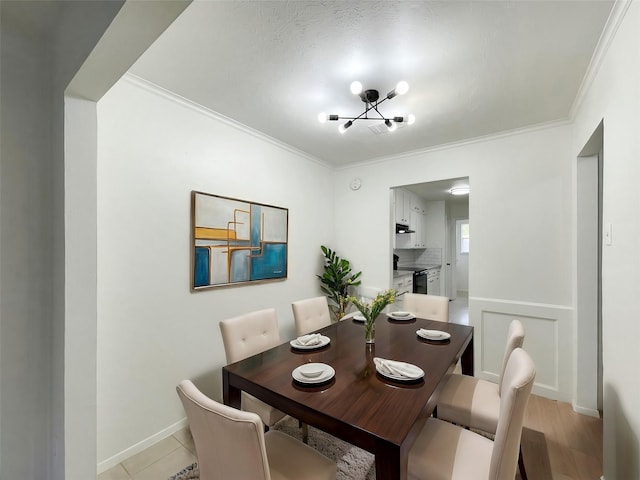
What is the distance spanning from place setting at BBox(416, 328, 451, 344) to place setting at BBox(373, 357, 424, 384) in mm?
494

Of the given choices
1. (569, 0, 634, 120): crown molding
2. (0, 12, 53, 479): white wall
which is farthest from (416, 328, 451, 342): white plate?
(0, 12, 53, 479): white wall

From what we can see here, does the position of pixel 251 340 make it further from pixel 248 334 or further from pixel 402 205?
pixel 402 205

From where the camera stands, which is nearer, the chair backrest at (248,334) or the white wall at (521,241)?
the chair backrest at (248,334)

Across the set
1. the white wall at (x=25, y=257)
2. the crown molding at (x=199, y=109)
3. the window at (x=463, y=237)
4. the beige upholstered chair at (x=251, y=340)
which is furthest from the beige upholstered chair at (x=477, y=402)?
the window at (x=463, y=237)

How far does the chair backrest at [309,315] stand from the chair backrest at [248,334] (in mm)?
250

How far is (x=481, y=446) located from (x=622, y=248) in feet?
3.76

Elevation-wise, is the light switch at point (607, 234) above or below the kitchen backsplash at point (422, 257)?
above

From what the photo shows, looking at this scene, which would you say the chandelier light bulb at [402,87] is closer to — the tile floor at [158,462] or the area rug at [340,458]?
the area rug at [340,458]

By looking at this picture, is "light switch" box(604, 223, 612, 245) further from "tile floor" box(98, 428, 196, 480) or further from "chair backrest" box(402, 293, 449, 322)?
"tile floor" box(98, 428, 196, 480)

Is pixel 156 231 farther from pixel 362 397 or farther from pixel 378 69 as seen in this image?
pixel 378 69

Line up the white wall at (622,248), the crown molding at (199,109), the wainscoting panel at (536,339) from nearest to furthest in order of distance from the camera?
the white wall at (622,248) → the crown molding at (199,109) → the wainscoting panel at (536,339)

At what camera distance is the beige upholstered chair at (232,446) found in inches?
34.6

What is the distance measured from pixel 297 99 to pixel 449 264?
5824mm

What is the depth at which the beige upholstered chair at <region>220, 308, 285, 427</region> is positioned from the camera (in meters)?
1.67
